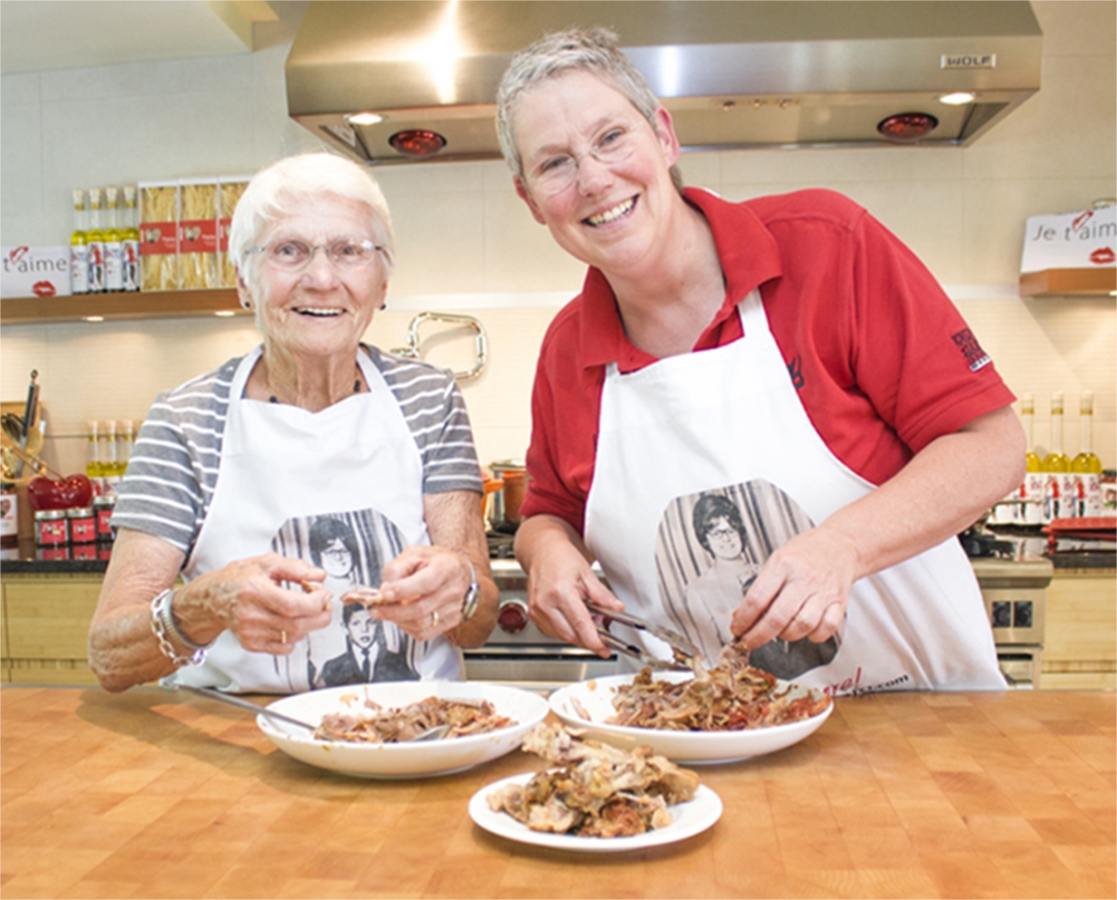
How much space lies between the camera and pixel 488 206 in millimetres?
3322

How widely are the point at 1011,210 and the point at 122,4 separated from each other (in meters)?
2.70

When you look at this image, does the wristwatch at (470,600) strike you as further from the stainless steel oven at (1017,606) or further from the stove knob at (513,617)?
the stainless steel oven at (1017,606)

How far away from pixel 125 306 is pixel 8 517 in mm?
766

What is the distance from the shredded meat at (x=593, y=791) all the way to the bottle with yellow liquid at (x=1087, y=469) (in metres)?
2.59

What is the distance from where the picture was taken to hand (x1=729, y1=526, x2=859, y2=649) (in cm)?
110

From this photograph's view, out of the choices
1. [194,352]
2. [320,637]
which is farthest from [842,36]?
[194,352]

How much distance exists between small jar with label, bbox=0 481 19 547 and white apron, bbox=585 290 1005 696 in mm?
2524

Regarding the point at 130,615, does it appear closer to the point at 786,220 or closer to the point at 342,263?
the point at 342,263

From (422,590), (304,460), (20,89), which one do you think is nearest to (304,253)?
(304,460)

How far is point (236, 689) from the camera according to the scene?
1494 mm

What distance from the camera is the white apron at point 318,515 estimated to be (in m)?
1.50

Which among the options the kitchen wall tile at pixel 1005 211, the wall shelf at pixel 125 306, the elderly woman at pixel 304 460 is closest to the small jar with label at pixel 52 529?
the wall shelf at pixel 125 306

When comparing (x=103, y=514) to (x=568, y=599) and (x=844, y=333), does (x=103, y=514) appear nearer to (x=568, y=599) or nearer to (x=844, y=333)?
(x=568, y=599)

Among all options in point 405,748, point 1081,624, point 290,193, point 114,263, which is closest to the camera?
point 405,748
